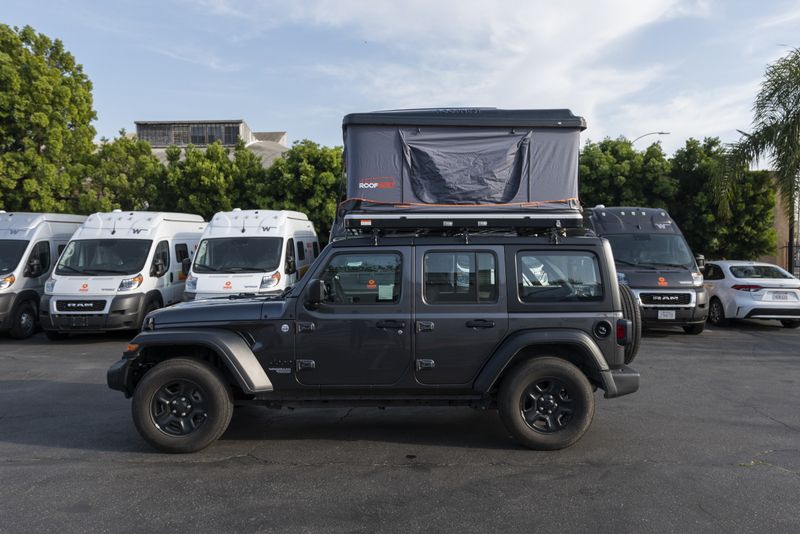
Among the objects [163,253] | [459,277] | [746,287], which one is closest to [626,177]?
[746,287]

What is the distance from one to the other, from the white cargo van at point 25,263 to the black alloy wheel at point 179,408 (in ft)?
28.1

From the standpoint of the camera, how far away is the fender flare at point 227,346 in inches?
Result: 207

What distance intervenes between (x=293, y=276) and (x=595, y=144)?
40.4 feet

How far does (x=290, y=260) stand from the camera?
1276cm

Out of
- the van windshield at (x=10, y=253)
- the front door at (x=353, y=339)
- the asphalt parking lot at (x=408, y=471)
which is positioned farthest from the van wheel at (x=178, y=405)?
the van windshield at (x=10, y=253)

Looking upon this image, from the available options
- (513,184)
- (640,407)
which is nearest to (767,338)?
(640,407)

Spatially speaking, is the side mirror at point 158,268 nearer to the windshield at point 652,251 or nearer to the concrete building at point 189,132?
the windshield at point 652,251

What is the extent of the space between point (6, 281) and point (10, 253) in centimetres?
84

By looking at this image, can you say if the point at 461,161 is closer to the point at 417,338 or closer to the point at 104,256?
the point at 417,338

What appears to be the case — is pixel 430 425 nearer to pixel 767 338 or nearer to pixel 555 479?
pixel 555 479

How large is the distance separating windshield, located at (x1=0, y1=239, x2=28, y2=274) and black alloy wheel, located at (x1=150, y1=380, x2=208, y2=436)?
29.9ft

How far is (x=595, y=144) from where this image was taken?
2073 cm

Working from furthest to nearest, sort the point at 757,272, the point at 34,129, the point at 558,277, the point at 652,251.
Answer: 1. the point at 34,129
2. the point at 757,272
3. the point at 652,251
4. the point at 558,277

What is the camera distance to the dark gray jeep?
211 inches
